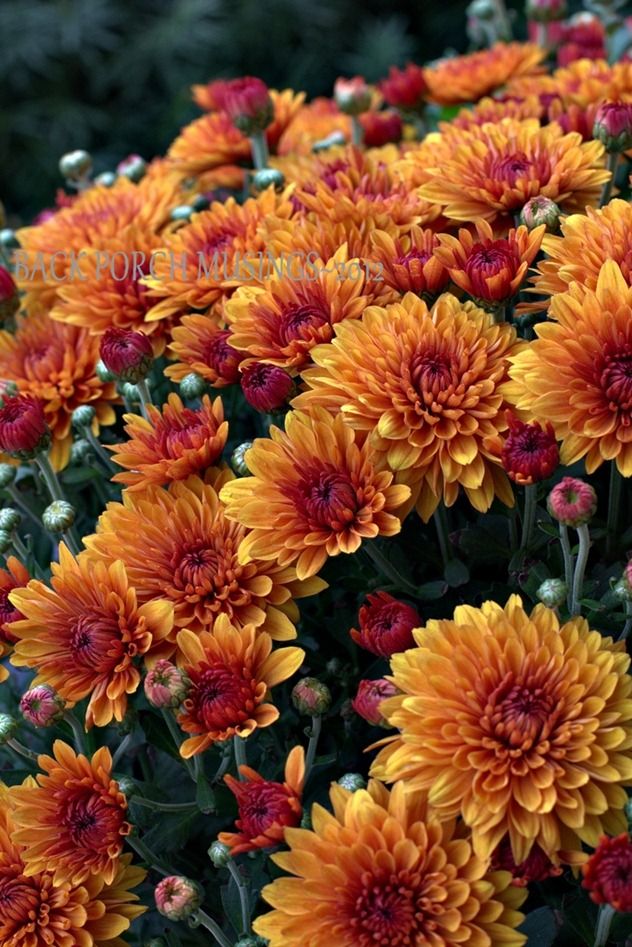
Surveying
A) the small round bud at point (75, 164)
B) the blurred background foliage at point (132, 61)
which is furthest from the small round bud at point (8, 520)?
the blurred background foliage at point (132, 61)

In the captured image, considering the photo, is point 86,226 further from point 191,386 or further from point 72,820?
point 72,820

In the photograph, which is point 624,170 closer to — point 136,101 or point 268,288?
point 268,288

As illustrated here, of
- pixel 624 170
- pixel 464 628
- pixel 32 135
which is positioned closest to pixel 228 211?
pixel 624 170

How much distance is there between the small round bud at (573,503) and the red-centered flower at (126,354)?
499 millimetres

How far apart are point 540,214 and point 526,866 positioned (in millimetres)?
697

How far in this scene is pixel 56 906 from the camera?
1.02m

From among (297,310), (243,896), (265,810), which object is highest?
(297,310)

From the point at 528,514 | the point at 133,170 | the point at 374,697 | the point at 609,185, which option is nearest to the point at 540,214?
the point at 609,185

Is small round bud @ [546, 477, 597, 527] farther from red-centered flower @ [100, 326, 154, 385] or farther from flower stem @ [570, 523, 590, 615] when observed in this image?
red-centered flower @ [100, 326, 154, 385]

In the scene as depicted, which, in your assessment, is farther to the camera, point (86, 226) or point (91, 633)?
point (86, 226)

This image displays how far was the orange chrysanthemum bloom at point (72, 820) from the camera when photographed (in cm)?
101

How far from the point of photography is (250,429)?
1.49m

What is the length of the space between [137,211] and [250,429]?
1.31 feet

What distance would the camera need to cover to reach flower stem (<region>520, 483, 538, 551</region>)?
107cm
